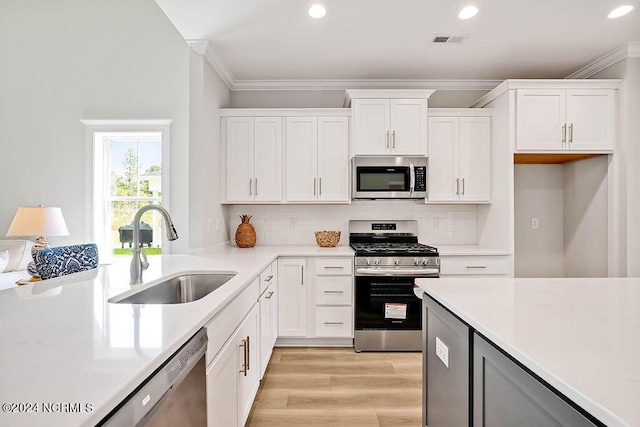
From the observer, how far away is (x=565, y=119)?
3.29 meters

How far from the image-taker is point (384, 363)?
3.03 metres

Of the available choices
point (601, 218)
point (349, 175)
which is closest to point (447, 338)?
point (349, 175)

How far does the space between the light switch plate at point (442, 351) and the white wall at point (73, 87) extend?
2.95 metres

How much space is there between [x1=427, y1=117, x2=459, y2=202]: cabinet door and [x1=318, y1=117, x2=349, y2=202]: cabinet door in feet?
2.84

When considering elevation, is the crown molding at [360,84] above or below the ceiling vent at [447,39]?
below

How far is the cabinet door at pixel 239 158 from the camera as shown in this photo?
142 inches

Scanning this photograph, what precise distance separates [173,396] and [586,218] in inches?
158

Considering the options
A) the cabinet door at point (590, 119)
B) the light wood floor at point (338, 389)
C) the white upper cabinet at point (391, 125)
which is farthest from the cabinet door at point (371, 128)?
the light wood floor at point (338, 389)

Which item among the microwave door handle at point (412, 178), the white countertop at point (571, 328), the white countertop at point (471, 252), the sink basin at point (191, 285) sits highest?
the microwave door handle at point (412, 178)

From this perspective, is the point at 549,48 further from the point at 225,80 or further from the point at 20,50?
the point at 20,50

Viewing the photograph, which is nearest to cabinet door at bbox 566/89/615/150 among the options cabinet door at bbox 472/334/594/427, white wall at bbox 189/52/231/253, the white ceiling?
the white ceiling

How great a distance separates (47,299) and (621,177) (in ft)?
14.0

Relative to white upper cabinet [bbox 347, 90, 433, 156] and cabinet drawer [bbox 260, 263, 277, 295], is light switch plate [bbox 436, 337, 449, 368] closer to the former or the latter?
cabinet drawer [bbox 260, 263, 277, 295]

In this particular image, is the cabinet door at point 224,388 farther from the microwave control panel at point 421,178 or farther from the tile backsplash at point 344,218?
the microwave control panel at point 421,178
